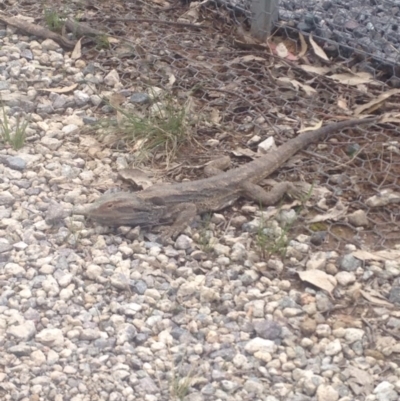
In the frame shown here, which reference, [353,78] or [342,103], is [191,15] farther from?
[342,103]

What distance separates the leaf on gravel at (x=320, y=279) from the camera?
4.34 meters

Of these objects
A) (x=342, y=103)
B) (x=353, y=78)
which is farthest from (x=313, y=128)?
(x=353, y=78)

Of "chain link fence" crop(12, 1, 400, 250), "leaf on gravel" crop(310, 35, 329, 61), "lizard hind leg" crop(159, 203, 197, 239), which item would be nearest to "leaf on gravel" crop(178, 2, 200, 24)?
"chain link fence" crop(12, 1, 400, 250)

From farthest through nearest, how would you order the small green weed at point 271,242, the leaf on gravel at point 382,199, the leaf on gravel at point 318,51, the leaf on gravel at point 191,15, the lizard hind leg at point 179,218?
1. the leaf on gravel at point 191,15
2. the leaf on gravel at point 318,51
3. the leaf on gravel at point 382,199
4. the lizard hind leg at point 179,218
5. the small green weed at point 271,242

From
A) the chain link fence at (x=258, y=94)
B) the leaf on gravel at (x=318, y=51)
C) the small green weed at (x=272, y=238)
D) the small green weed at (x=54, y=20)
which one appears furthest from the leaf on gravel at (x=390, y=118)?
the small green weed at (x=54, y=20)

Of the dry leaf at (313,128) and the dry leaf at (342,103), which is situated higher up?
the dry leaf at (342,103)

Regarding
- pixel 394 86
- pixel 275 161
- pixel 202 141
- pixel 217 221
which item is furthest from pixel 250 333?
pixel 394 86

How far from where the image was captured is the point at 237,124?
5766 mm

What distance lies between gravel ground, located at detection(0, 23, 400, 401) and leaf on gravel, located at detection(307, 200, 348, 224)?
0.20 meters

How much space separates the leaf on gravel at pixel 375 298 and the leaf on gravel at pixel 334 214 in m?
0.64

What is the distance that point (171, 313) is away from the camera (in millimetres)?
4188

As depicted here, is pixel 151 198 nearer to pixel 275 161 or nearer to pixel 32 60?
pixel 275 161

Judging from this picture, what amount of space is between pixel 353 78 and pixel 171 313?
2.85 metres

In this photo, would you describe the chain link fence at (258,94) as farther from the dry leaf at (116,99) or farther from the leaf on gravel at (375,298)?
the leaf on gravel at (375,298)
